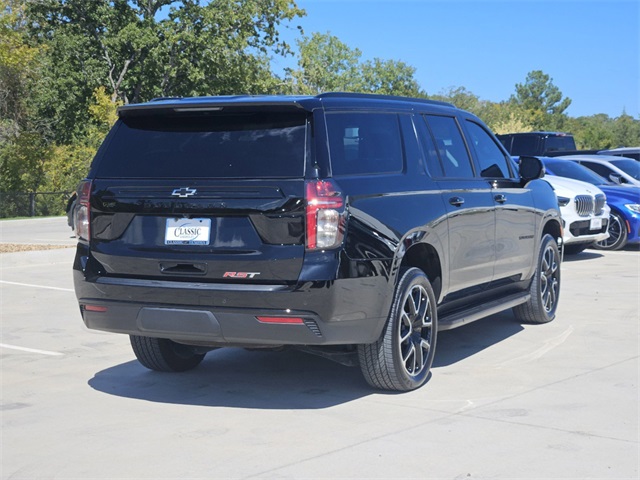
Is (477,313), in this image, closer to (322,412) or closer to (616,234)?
(322,412)

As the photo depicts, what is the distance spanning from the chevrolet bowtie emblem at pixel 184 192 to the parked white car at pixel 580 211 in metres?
9.88

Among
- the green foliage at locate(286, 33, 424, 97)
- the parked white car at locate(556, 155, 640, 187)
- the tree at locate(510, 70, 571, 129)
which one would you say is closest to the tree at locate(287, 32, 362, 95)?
the green foliage at locate(286, 33, 424, 97)

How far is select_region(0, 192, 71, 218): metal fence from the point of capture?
120 feet

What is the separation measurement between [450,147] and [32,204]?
3193 cm

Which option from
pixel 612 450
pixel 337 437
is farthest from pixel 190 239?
pixel 612 450

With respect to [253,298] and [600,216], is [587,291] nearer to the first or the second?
[600,216]

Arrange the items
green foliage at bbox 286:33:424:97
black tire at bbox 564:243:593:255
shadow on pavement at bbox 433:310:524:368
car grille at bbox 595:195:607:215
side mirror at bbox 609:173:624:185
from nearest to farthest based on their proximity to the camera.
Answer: shadow on pavement at bbox 433:310:524:368, car grille at bbox 595:195:607:215, black tire at bbox 564:243:593:255, side mirror at bbox 609:173:624:185, green foliage at bbox 286:33:424:97

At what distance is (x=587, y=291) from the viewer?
11883 mm

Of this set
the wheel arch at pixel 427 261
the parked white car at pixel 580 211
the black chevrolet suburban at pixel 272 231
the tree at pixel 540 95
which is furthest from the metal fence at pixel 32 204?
the tree at pixel 540 95

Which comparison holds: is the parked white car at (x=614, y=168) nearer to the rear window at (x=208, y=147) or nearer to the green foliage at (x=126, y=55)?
the rear window at (x=208, y=147)

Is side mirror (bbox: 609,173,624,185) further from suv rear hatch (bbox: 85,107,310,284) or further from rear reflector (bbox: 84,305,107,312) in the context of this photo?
rear reflector (bbox: 84,305,107,312)

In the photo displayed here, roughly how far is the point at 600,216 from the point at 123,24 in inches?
1377

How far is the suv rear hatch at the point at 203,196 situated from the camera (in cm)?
577

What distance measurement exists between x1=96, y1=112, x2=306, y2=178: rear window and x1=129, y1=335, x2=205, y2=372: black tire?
4.59ft
